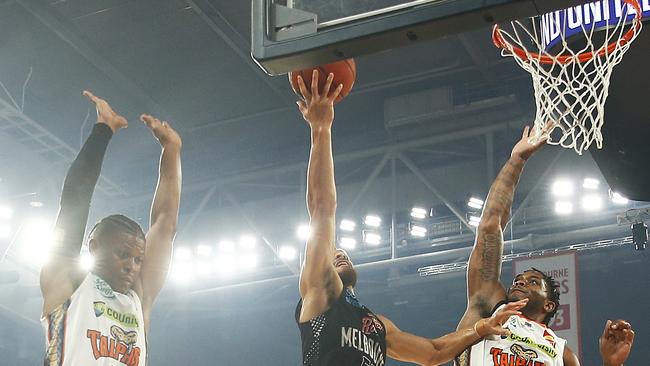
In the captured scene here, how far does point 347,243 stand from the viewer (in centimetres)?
1068

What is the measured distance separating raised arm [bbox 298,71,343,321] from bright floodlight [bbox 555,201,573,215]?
241 inches

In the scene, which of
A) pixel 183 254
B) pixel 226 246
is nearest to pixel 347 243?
pixel 226 246

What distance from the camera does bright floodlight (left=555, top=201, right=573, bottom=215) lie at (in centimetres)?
972

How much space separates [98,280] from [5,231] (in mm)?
7559

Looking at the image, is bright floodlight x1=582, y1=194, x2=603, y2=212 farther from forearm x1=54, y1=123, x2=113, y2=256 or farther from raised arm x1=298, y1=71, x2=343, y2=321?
forearm x1=54, y1=123, x2=113, y2=256

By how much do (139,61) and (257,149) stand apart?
2.18 metres

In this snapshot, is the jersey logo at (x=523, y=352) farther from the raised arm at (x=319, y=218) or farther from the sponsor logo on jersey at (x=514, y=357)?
the raised arm at (x=319, y=218)

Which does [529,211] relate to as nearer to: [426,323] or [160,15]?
[426,323]

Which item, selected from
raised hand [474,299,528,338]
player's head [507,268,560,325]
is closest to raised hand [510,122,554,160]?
player's head [507,268,560,325]

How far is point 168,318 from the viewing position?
12.4 metres

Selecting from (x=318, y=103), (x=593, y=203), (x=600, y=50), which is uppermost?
(x=593, y=203)

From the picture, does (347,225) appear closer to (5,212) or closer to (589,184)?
(589,184)

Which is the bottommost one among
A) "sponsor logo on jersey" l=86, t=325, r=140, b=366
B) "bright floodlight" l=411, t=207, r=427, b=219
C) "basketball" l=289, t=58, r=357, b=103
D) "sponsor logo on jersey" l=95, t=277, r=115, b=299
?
"sponsor logo on jersey" l=86, t=325, r=140, b=366

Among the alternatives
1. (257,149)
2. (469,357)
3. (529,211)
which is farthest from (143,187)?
(469,357)
